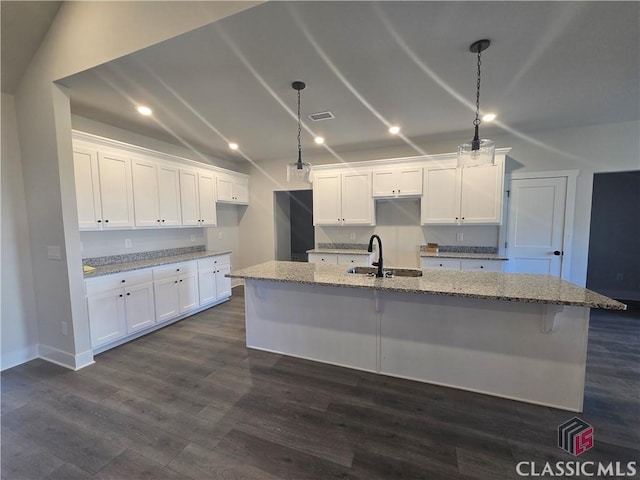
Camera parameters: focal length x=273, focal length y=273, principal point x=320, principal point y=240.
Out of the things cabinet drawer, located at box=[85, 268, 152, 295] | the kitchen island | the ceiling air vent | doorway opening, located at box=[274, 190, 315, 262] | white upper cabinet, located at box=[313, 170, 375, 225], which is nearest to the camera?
the kitchen island

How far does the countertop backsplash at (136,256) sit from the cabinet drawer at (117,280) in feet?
1.55

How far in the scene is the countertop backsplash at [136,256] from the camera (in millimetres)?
3412

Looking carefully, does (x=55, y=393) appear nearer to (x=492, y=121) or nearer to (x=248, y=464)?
(x=248, y=464)

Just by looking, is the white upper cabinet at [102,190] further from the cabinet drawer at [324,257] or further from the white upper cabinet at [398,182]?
the white upper cabinet at [398,182]

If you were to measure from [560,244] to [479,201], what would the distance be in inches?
53.9

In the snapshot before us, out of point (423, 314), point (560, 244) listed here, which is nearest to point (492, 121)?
point (560, 244)

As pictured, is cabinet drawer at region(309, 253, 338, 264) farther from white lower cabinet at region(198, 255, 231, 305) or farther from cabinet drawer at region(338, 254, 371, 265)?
white lower cabinet at region(198, 255, 231, 305)

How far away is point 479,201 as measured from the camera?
13.5 feet

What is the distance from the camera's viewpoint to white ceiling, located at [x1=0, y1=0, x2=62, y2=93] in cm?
225

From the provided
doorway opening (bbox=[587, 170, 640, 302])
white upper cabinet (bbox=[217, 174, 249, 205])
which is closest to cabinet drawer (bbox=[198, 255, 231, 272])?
white upper cabinet (bbox=[217, 174, 249, 205])

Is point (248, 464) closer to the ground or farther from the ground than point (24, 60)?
closer to the ground

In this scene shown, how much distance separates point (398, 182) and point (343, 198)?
0.98 meters

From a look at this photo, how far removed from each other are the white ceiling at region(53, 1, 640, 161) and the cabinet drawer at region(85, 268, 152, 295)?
1915 millimetres

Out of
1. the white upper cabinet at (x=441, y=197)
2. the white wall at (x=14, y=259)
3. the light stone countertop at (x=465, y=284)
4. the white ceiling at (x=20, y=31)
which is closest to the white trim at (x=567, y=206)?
the white upper cabinet at (x=441, y=197)
